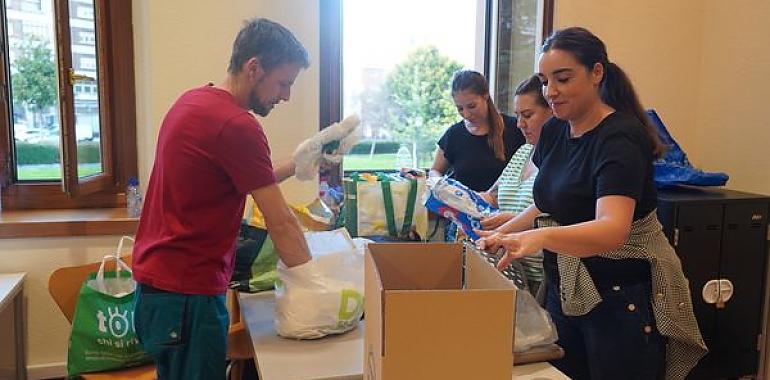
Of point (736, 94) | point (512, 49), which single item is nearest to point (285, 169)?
point (512, 49)

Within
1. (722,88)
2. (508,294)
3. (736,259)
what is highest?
(722,88)

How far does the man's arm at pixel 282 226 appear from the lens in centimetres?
152

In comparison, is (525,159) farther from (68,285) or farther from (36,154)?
(36,154)

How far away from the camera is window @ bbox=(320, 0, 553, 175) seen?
3.00 m

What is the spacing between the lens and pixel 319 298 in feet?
5.20

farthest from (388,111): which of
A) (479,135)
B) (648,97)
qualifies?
(648,97)

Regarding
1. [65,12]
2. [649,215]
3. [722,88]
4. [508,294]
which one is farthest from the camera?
[722,88]

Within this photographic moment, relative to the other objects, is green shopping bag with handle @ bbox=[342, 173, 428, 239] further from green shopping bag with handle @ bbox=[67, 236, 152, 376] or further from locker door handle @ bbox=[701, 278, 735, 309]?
locker door handle @ bbox=[701, 278, 735, 309]

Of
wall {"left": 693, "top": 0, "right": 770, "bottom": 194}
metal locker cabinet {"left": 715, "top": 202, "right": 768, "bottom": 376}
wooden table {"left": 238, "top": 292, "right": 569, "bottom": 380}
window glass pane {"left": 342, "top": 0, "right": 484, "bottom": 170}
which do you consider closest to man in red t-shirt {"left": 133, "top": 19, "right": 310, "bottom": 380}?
wooden table {"left": 238, "top": 292, "right": 569, "bottom": 380}

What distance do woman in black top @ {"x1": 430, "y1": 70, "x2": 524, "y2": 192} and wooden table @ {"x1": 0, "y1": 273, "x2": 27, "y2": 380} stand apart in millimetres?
1779

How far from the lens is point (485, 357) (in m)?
0.97

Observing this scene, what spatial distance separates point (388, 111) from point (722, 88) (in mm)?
1615

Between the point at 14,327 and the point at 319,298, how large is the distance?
1.57m

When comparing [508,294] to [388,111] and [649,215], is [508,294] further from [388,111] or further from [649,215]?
[388,111]
